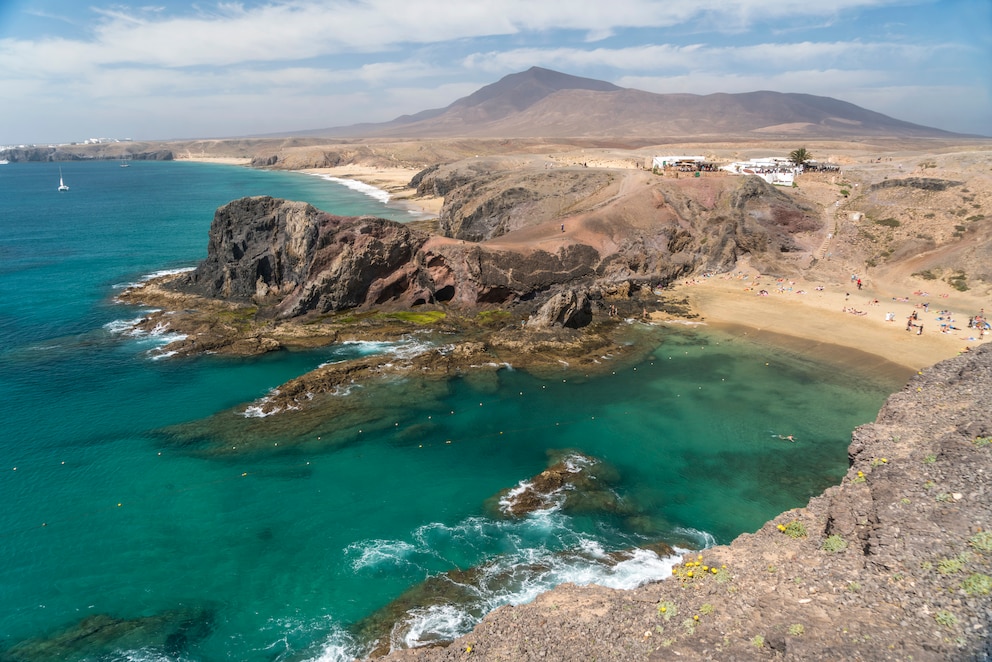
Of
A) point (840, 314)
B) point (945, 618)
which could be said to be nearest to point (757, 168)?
point (840, 314)

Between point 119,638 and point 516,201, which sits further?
point 516,201

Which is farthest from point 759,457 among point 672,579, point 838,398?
point 672,579

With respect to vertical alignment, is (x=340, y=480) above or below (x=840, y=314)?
below

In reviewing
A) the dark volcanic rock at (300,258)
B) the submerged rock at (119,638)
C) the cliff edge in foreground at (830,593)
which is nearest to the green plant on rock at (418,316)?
the dark volcanic rock at (300,258)

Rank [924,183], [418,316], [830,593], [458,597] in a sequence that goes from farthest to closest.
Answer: [924,183] < [418,316] < [458,597] < [830,593]

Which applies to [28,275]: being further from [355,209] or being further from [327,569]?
[327,569]

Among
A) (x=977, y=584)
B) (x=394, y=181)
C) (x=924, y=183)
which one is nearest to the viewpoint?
(x=977, y=584)

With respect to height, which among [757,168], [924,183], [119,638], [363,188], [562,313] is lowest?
[119,638]

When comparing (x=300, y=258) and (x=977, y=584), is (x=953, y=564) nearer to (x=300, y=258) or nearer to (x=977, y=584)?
(x=977, y=584)
